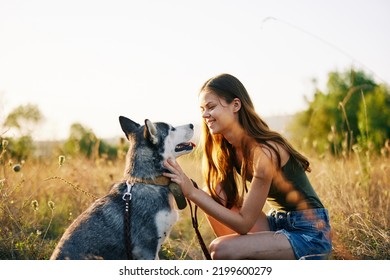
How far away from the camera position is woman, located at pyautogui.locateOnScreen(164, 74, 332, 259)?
134 inches

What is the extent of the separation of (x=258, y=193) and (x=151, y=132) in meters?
0.94

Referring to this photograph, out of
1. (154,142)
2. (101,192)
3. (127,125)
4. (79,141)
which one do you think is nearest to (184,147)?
(154,142)

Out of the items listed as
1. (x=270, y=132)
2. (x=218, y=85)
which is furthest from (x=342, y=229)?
(x=218, y=85)

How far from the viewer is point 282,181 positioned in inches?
139

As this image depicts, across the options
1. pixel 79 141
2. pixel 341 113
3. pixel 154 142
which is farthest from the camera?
pixel 341 113

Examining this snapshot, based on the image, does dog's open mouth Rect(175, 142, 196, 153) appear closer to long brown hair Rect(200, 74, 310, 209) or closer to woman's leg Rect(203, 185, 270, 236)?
long brown hair Rect(200, 74, 310, 209)

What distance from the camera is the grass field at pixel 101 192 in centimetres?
402

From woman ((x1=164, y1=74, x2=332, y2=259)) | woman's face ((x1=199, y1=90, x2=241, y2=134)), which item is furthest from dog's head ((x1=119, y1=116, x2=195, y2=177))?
woman's face ((x1=199, y1=90, x2=241, y2=134))

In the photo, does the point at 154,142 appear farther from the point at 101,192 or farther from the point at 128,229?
the point at 101,192

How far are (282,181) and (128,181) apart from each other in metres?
1.19

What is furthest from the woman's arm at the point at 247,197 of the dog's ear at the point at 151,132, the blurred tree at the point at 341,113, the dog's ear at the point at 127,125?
the blurred tree at the point at 341,113

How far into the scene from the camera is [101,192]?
223 inches

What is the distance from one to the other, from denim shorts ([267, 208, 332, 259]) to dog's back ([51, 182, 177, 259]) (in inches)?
35.7
